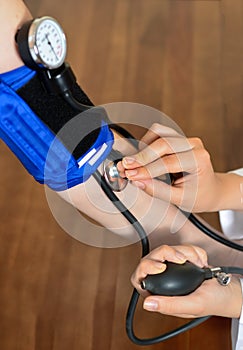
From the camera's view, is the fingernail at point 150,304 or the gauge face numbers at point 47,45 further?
the fingernail at point 150,304

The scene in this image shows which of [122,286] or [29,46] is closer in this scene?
[29,46]

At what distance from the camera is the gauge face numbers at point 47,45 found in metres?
0.57

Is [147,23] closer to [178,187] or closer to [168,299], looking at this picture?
[178,187]

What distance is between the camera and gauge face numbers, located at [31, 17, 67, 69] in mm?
572

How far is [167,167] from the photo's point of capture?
73 centimetres

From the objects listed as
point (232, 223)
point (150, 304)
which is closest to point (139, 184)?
point (150, 304)

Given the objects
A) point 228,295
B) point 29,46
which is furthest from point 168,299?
point 29,46

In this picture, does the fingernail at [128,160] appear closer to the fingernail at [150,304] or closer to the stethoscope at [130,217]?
the stethoscope at [130,217]

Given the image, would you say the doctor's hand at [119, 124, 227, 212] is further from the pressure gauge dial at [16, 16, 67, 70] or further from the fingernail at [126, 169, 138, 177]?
the pressure gauge dial at [16, 16, 67, 70]

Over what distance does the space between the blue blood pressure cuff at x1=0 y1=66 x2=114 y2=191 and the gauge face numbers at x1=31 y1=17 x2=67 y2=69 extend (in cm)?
3

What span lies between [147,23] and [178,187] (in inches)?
31.1

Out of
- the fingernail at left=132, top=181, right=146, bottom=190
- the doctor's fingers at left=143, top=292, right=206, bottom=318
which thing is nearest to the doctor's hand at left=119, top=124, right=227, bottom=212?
the fingernail at left=132, top=181, right=146, bottom=190

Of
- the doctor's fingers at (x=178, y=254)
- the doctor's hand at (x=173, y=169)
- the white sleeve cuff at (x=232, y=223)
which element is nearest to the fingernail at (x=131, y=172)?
the doctor's hand at (x=173, y=169)

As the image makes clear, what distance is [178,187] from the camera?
0.78 m
